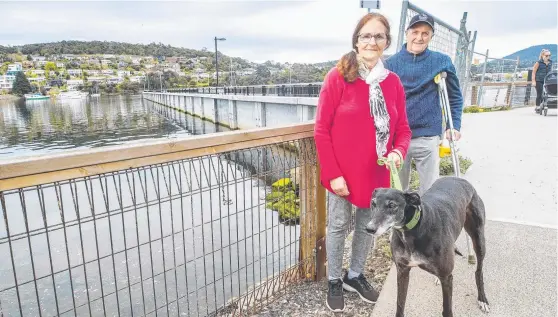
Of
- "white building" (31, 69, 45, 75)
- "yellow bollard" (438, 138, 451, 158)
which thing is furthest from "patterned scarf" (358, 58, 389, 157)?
"white building" (31, 69, 45, 75)

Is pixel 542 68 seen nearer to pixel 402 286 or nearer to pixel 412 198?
pixel 402 286

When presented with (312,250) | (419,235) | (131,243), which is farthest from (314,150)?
(131,243)

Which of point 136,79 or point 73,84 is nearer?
point 73,84

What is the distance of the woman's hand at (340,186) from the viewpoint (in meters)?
2.28

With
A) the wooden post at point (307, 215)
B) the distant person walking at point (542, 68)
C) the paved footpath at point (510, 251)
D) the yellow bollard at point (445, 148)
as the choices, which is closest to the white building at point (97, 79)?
the distant person walking at point (542, 68)

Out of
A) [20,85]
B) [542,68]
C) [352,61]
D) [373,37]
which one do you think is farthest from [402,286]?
[20,85]

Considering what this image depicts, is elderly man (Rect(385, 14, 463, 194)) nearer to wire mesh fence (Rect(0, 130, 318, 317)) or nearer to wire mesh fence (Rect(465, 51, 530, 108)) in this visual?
wire mesh fence (Rect(0, 130, 318, 317))

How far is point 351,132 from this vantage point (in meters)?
2.25

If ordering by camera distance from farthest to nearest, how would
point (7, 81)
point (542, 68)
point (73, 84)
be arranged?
point (73, 84) < point (7, 81) < point (542, 68)

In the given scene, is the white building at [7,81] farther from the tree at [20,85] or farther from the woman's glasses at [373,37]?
the woman's glasses at [373,37]

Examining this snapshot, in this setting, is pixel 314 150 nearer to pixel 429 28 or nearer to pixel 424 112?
pixel 424 112

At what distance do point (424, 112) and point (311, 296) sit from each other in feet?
5.81

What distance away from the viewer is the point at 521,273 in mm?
2857

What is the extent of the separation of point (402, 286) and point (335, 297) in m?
0.57
